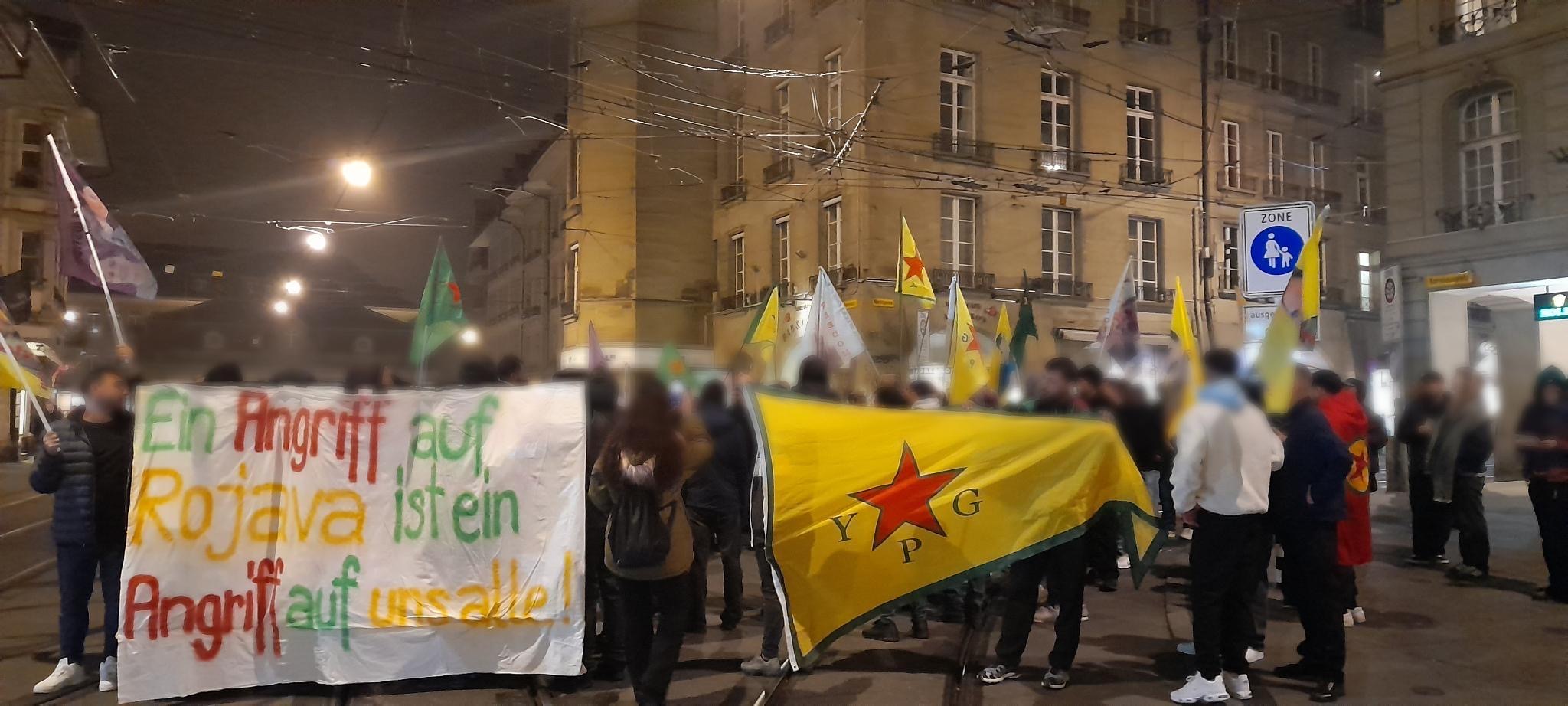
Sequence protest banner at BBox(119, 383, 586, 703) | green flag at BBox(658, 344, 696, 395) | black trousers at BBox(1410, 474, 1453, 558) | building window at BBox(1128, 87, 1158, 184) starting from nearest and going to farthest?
protest banner at BBox(119, 383, 586, 703), black trousers at BBox(1410, 474, 1453, 558), green flag at BBox(658, 344, 696, 395), building window at BBox(1128, 87, 1158, 184)

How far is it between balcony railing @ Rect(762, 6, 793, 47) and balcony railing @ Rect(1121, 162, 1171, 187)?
32.8 feet

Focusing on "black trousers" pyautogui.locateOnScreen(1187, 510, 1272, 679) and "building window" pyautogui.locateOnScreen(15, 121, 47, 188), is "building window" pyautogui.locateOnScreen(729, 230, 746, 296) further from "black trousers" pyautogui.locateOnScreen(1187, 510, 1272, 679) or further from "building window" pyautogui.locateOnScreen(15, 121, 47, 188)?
"black trousers" pyautogui.locateOnScreen(1187, 510, 1272, 679)

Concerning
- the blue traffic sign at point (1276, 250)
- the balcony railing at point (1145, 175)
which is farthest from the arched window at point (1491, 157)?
the blue traffic sign at point (1276, 250)

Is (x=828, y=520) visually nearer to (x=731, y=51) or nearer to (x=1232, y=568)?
(x=1232, y=568)

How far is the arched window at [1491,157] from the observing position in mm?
17375

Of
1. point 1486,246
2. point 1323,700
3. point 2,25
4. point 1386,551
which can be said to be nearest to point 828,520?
point 1323,700

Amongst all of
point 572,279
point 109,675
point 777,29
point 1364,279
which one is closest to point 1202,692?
point 109,675

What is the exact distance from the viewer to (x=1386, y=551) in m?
10.8

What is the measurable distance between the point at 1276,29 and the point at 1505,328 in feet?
47.3

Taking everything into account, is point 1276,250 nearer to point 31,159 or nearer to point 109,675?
point 109,675

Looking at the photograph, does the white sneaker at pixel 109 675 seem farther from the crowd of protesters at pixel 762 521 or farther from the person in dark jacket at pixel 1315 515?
the person in dark jacket at pixel 1315 515

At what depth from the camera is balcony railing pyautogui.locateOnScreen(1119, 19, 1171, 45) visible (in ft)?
81.4

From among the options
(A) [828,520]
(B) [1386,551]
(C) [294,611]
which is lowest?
(B) [1386,551]

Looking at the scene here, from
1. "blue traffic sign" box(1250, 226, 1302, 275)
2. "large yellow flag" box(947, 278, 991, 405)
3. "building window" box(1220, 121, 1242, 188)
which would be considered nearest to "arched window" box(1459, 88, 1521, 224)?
"blue traffic sign" box(1250, 226, 1302, 275)
